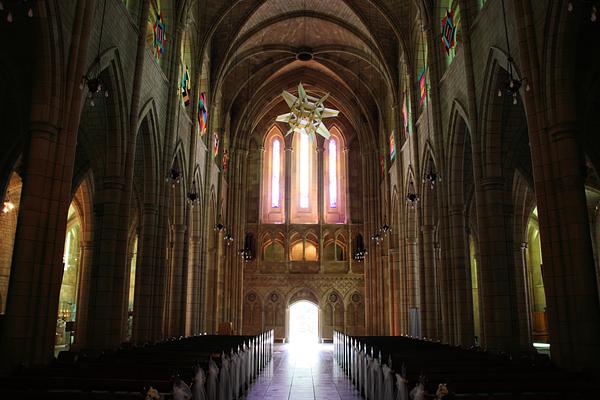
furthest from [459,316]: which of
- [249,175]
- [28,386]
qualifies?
[249,175]

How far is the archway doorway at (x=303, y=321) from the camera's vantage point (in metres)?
40.4

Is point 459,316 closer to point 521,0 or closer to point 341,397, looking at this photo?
point 341,397

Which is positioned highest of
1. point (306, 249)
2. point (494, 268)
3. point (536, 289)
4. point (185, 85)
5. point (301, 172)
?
point (301, 172)

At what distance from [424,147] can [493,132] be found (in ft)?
26.3

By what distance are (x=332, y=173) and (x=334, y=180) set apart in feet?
2.08

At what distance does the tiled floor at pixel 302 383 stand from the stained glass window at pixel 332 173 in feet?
72.7

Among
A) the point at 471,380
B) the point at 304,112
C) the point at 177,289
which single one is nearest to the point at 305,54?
the point at 304,112

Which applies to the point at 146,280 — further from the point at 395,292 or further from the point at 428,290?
the point at 395,292

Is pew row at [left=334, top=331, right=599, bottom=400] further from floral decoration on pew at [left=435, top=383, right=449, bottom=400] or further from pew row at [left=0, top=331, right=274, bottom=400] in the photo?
pew row at [left=0, top=331, right=274, bottom=400]

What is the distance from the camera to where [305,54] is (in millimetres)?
34781

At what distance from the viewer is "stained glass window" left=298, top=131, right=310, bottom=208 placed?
137 feet

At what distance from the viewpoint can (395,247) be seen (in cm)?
3098

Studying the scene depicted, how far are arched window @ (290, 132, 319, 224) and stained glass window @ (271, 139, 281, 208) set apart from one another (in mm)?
1275

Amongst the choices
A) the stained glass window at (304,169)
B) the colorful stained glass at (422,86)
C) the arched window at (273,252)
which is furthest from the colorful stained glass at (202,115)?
the arched window at (273,252)
